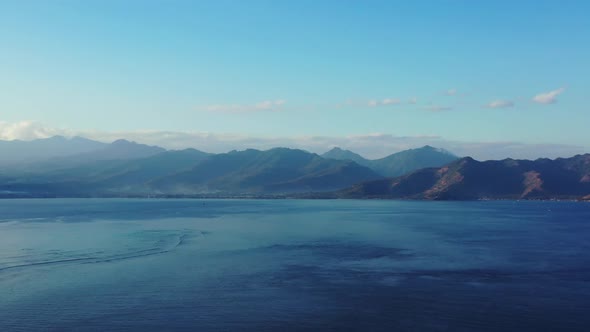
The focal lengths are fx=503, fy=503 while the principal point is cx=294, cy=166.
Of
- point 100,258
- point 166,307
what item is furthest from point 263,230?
point 166,307

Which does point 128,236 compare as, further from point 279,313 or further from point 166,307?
point 279,313

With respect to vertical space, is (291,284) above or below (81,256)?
below

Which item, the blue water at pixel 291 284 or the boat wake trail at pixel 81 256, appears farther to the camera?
the boat wake trail at pixel 81 256

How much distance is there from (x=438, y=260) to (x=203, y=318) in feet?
75.8

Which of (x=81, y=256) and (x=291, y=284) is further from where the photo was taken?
(x=81, y=256)

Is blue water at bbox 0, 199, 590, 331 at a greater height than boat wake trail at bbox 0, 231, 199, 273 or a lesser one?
lesser

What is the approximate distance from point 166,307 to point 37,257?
2053 cm

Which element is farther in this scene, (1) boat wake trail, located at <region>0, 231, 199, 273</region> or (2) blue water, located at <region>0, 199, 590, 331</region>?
(1) boat wake trail, located at <region>0, 231, 199, 273</region>

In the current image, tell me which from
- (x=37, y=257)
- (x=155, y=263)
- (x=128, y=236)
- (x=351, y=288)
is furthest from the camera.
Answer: (x=128, y=236)

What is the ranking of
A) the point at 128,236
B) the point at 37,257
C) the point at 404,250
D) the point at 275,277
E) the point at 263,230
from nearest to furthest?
the point at 275,277
the point at 37,257
the point at 404,250
the point at 128,236
the point at 263,230

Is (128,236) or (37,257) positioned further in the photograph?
(128,236)

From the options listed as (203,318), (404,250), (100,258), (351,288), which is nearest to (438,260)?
(404,250)

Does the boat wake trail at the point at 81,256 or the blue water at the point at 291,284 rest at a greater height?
the boat wake trail at the point at 81,256

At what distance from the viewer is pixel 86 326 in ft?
73.0
